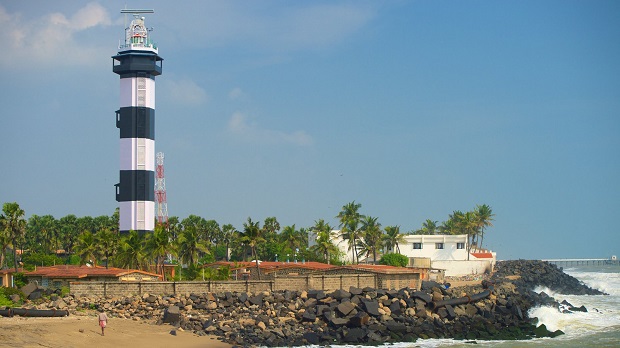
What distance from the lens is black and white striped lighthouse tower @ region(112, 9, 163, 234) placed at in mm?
80500

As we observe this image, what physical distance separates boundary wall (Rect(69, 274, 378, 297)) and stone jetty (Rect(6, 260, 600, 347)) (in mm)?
884

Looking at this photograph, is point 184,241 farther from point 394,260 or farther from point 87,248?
point 394,260

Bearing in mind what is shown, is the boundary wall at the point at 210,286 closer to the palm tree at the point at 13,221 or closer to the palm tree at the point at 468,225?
the palm tree at the point at 13,221

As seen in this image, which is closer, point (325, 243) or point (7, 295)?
point (7, 295)

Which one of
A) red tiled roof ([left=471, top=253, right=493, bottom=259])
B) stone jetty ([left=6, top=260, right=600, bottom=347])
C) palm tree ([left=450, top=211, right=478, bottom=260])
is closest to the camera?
stone jetty ([left=6, top=260, right=600, bottom=347])

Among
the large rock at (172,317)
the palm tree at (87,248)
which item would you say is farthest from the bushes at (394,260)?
the large rock at (172,317)

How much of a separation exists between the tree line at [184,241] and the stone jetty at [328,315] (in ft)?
51.5

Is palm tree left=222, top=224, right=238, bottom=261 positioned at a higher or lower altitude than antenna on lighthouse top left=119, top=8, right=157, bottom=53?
lower

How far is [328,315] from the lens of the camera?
4500 centimetres

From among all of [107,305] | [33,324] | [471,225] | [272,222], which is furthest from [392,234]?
[33,324]

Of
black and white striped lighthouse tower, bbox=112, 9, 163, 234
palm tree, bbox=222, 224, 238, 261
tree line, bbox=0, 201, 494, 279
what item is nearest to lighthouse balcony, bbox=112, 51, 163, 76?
black and white striped lighthouse tower, bbox=112, 9, 163, 234

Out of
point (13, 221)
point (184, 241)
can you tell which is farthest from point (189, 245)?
point (13, 221)

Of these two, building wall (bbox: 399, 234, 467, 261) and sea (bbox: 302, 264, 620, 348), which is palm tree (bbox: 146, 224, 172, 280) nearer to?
sea (bbox: 302, 264, 620, 348)

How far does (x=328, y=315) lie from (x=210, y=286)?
908 centimetres
